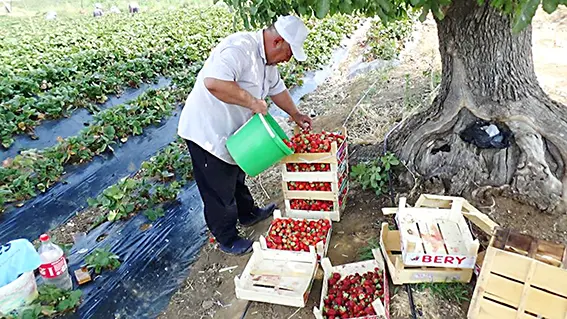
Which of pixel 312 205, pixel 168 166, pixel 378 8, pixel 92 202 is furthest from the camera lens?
pixel 168 166

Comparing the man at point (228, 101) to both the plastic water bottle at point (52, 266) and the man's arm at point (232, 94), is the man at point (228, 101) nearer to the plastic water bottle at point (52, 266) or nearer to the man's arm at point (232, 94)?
the man's arm at point (232, 94)

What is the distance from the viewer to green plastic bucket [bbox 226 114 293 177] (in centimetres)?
287

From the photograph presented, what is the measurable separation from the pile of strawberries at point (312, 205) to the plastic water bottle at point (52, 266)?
1.78 m

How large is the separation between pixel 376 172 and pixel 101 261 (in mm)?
2346

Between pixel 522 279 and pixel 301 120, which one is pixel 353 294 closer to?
pixel 522 279

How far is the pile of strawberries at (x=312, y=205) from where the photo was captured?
3533 mm

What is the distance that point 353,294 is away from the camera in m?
2.77

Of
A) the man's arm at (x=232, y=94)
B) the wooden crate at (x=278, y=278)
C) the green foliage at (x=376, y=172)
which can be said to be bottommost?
the wooden crate at (x=278, y=278)

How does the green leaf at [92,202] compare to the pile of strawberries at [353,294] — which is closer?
the pile of strawberries at [353,294]

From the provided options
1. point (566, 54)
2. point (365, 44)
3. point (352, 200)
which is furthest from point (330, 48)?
point (352, 200)

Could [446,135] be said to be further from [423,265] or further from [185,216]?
[185,216]

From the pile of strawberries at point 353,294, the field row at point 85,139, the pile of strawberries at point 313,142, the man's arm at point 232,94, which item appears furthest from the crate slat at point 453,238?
the field row at point 85,139

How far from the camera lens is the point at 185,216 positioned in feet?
13.3

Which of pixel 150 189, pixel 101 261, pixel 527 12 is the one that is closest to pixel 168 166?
pixel 150 189
